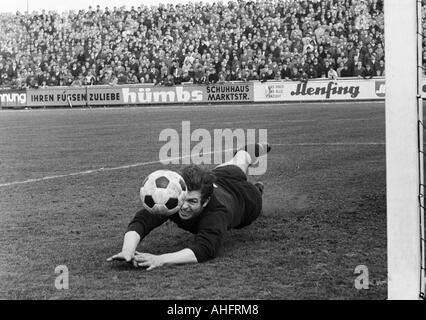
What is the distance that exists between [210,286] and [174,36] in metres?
23.7

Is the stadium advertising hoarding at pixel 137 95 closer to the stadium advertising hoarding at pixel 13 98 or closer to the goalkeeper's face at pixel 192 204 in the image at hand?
the stadium advertising hoarding at pixel 13 98

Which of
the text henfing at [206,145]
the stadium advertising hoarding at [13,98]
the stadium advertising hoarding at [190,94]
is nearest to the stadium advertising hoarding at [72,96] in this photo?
the stadium advertising hoarding at [13,98]

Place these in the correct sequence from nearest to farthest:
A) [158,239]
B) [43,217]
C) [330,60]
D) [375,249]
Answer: [375,249]
[158,239]
[43,217]
[330,60]

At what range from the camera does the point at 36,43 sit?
29172mm

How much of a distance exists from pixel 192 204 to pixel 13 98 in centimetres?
2666

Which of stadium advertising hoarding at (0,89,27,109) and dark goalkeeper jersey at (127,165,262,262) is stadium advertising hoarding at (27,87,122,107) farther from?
dark goalkeeper jersey at (127,165,262,262)

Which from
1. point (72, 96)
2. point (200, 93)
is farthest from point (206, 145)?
point (72, 96)

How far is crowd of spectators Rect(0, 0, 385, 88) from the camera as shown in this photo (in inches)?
937

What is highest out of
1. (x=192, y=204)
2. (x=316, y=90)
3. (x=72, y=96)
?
(x=72, y=96)

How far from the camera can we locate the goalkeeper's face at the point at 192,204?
13.9 feet

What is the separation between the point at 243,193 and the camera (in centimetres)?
511

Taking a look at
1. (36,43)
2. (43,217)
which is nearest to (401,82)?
(43,217)

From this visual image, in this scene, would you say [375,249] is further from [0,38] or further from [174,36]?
[0,38]

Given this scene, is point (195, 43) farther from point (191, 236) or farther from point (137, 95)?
point (191, 236)
